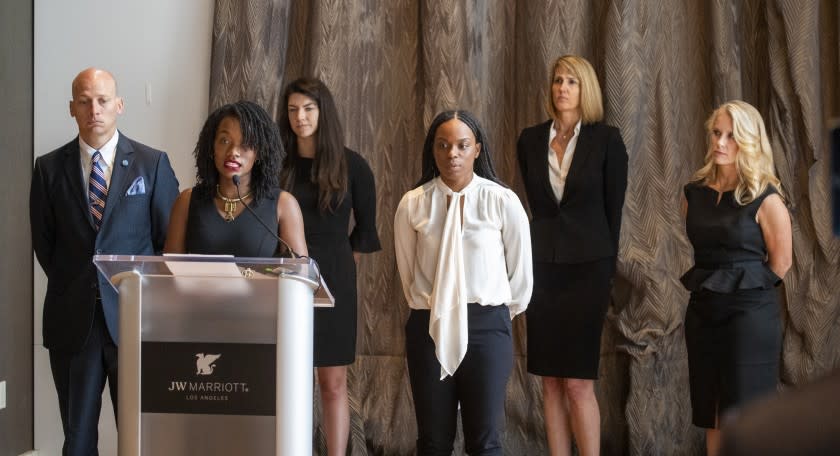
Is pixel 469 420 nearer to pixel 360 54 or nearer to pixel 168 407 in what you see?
pixel 168 407

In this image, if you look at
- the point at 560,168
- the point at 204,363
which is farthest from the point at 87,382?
the point at 560,168

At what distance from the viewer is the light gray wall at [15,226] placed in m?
4.59

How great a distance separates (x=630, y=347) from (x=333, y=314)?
153cm

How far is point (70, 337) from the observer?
335 centimetres

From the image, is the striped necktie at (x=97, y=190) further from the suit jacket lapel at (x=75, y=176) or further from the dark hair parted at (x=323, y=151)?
the dark hair parted at (x=323, y=151)

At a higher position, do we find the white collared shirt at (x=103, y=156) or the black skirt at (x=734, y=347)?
the white collared shirt at (x=103, y=156)

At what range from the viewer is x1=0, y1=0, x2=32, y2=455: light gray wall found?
459 centimetres

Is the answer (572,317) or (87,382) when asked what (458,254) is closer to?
(572,317)

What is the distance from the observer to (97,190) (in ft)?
11.4

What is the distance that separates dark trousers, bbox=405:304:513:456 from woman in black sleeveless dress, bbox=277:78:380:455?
0.69m

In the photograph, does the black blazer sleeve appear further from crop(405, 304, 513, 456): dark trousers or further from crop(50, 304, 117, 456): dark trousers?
crop(405, 304, 513, 456): dark trousers

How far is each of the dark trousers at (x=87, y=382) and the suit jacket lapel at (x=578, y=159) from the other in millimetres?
1908

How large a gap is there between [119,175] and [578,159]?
1.84 metres

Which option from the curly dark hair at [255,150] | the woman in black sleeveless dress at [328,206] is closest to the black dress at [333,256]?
the woman in black sleeveless dress at [328,206]
